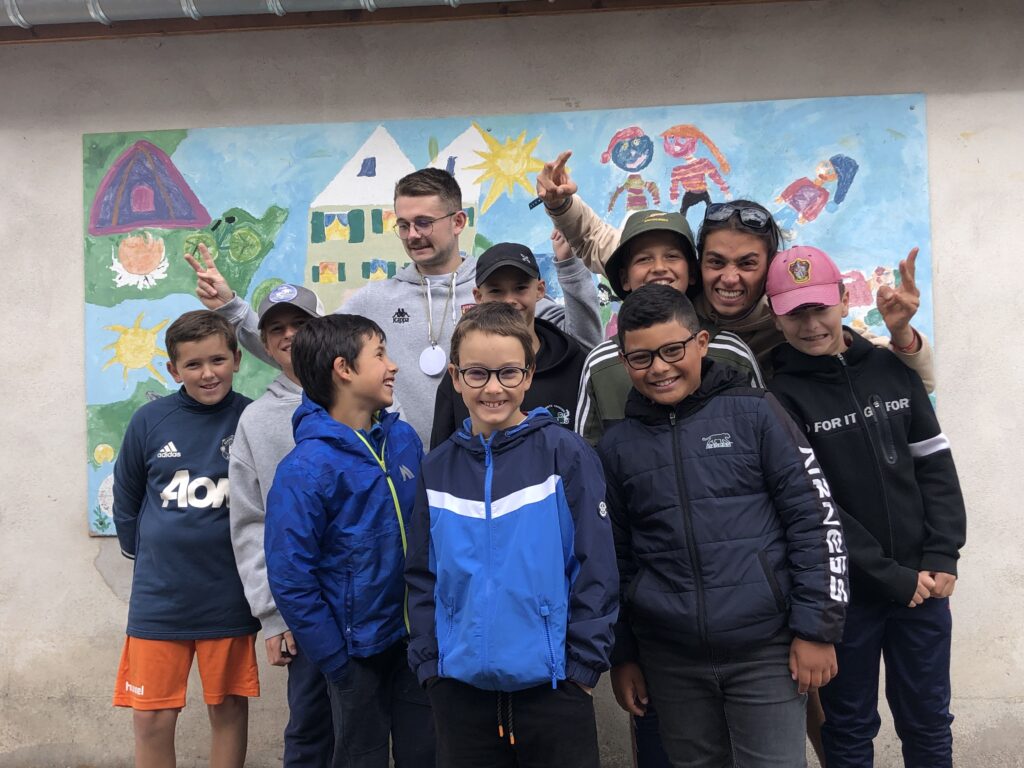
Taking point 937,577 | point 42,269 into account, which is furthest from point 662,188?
point 42,269

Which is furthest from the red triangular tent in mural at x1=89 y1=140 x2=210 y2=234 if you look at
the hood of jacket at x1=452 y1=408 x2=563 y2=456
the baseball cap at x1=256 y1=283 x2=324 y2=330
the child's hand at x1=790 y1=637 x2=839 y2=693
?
the child's hand at x1=790 y1=637 x2=839 y2=693

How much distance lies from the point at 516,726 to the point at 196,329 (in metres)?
1.77

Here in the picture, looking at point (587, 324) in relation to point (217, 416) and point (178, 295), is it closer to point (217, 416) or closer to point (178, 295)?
point (217, 416)

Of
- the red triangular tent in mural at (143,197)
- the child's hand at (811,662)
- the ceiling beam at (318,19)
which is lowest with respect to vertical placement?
the child's hand at (811,662)

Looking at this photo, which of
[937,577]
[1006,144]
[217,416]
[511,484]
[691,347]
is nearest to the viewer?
[511,484]

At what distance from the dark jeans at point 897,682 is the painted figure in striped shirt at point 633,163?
73.0 inches

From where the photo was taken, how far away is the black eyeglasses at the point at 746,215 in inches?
107

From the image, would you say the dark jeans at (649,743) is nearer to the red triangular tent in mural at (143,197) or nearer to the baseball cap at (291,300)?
the baseball cap at (291,300)

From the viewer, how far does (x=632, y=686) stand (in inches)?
98.8

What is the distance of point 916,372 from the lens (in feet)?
8.91

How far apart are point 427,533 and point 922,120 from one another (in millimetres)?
2755

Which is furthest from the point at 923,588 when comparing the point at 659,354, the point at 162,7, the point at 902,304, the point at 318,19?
the point at 162,7

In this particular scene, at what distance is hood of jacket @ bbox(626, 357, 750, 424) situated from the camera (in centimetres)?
241

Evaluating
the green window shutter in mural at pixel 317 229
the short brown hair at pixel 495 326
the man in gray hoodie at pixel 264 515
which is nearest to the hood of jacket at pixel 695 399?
the short brown hair at pixel 495 326
